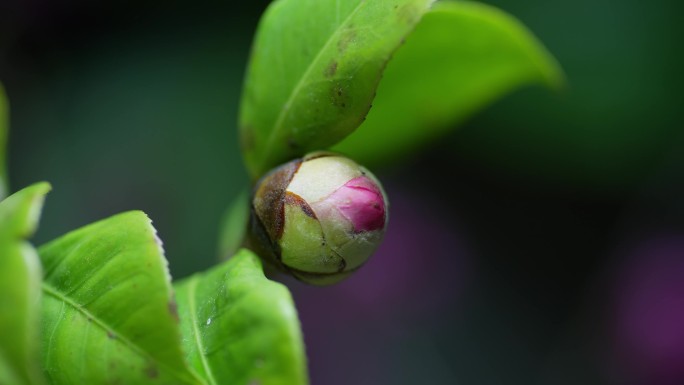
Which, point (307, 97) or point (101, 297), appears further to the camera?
point (307, 97)

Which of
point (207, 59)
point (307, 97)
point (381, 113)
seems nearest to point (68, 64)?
point (207, 59)

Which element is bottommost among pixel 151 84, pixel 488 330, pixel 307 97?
pixel 488 330

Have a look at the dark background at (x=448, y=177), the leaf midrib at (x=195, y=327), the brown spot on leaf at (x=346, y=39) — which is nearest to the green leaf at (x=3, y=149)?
the leaf midrib at (x=195, y=327)

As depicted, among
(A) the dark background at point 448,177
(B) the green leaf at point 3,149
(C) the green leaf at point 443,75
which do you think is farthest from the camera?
(A) the dark background at point 448,177

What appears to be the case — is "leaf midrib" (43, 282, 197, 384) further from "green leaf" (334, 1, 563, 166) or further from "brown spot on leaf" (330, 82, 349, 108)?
"green leaf" (334, 1, 563, 166)

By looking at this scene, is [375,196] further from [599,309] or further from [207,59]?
[599,309]

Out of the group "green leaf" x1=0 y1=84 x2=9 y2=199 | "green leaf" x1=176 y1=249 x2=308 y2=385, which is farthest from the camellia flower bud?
"green leaf" x1=0 y1=84 x2=9 y2=199

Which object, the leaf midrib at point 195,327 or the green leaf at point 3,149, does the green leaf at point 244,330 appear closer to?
the leaf midrib at point 195,327

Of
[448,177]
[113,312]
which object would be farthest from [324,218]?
[448,177]
